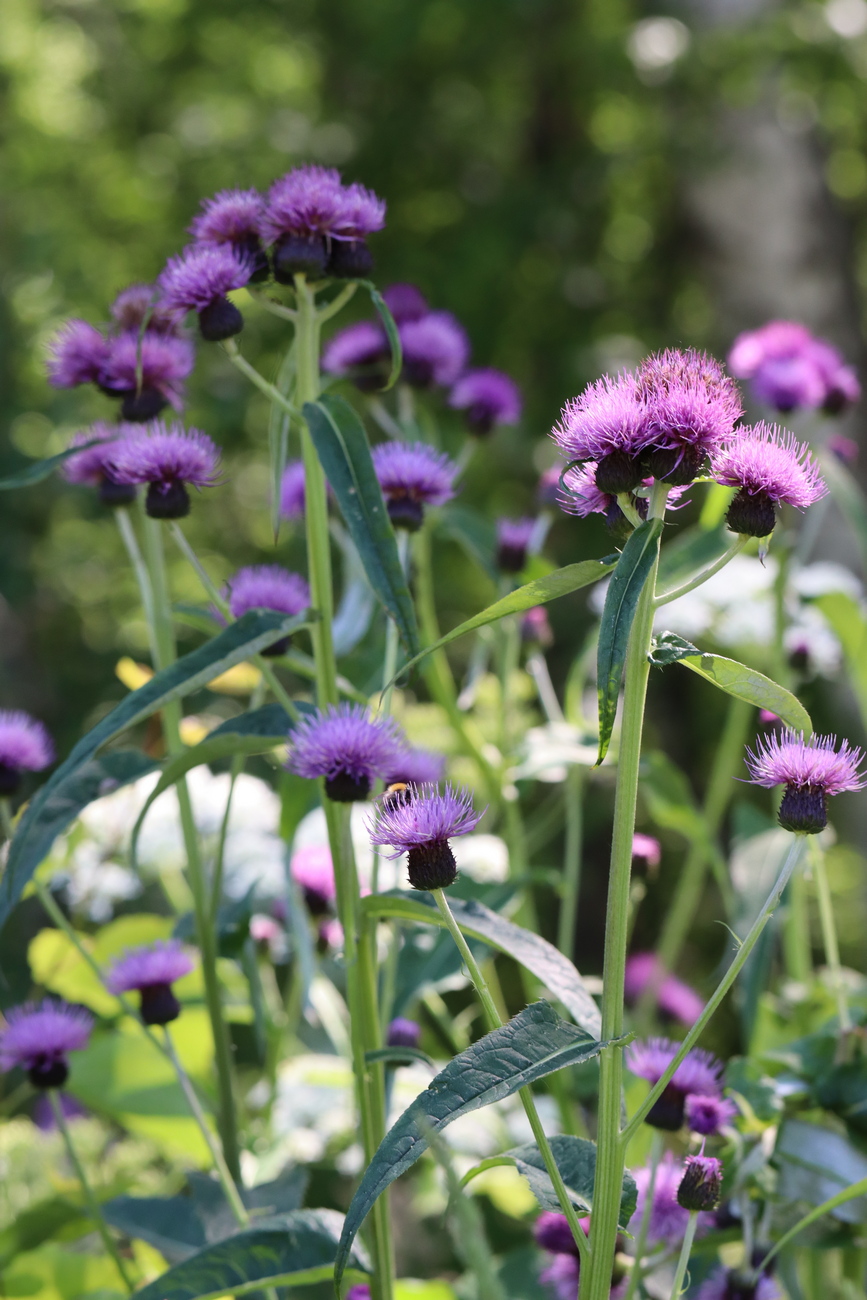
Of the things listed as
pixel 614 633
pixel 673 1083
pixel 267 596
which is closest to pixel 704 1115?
pixel 673 1083

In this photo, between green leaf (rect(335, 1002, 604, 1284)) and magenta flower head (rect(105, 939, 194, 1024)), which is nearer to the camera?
green leaf (rect(335, 1002, 604, 1284))

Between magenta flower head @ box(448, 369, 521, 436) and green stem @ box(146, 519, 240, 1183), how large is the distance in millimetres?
432

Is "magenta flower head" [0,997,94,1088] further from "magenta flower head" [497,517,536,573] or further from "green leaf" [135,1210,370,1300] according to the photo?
"magenta flower head" [497,517,536,573]

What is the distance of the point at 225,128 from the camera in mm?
4758

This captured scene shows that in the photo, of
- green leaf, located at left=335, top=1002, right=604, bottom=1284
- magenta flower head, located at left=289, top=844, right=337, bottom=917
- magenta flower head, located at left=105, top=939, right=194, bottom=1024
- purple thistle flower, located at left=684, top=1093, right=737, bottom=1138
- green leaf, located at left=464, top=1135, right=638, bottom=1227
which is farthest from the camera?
magenta flower head, located at left=289, top=844, right=337, bottom=917

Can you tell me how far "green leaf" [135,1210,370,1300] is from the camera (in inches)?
27.6

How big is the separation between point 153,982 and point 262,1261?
0.24 m

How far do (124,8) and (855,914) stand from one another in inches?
191

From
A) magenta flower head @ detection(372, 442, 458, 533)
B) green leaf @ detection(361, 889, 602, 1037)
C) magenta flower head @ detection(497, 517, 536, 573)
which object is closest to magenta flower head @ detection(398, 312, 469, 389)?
magenta flower head @ detection(497, 517, 536, 573)

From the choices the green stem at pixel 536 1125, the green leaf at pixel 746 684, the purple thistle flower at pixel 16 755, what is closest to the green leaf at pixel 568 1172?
the green stem at pixel 536 1125

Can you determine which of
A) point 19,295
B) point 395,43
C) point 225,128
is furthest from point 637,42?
point 19,295

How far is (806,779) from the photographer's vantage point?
621 millimetres

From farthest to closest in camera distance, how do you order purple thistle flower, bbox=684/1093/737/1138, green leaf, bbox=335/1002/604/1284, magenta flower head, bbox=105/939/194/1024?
1. magenta flower head, bbox=105/939/194/1024
2. purple thistle flower, bbox=684/1093/737/1138
3. green leaf, bbox=335/1002/604/1284

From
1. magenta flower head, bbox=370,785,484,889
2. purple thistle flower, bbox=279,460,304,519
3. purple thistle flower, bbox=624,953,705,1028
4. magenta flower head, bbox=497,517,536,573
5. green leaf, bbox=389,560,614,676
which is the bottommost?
purple thistle flower, bbox=624,953,705,1028
